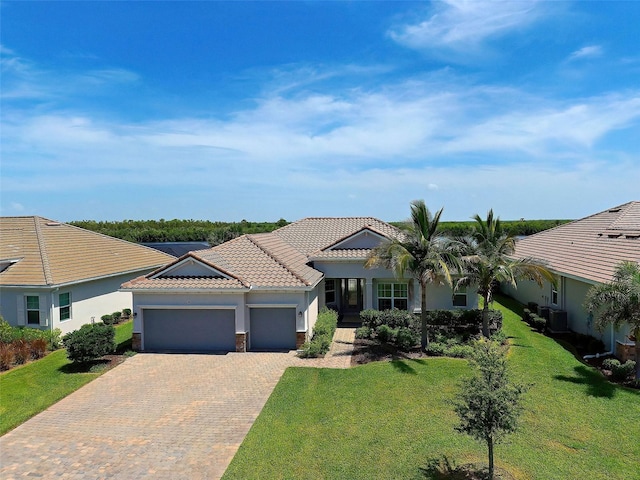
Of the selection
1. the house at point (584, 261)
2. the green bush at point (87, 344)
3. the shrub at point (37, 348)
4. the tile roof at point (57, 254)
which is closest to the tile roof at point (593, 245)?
the house at point (584, 261)

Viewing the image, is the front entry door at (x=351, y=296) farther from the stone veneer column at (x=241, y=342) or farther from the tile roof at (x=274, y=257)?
the stone veneer column at (x=241, y=342)

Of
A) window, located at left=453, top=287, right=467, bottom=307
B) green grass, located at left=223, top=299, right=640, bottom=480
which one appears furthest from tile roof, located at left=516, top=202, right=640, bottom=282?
green grass, located at left=223, top=299, right=640, bottom=480

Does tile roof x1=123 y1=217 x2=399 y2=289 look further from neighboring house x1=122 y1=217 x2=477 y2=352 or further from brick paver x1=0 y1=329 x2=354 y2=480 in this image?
brick paver x1=0 y1=329 x2=354 y2=480

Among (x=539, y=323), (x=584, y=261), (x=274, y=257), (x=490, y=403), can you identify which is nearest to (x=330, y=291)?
(x=274, y=257)

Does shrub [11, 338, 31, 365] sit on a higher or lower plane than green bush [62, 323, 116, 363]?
lower

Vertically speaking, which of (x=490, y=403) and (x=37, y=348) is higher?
(x=490, y=403)

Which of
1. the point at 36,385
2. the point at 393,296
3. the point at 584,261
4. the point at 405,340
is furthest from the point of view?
the point at 393,296

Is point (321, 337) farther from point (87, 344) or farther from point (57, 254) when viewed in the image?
point (57, 254)
